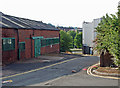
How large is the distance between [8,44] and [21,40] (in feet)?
9.25

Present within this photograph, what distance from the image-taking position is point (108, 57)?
19.0 meters

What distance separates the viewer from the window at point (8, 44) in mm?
21442

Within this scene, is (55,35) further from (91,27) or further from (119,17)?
(91,27)

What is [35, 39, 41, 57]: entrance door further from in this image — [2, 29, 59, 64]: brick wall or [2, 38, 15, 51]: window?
[2, 38, 15, 51]: window

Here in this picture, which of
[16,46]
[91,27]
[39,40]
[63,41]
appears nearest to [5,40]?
[16,46]

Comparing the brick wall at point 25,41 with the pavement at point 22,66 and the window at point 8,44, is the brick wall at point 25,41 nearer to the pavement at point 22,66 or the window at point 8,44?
the window at point 8,44

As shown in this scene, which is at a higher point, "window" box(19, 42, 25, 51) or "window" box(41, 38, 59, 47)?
"window" box(41, 38, 59, 47)

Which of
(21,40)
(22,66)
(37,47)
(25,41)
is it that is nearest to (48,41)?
(37,47)

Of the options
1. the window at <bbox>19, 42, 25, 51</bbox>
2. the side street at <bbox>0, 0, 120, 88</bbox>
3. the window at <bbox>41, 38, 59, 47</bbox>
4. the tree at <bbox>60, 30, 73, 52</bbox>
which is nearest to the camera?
the side street at <bbox>0, 0, 120, 88</bbox>

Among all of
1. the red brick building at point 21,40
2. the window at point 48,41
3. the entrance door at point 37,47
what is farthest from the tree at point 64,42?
the entrance door at point 37,47

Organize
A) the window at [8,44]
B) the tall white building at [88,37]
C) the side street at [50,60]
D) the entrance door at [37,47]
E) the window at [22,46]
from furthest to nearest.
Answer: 1. the tall white building at [88,37]
2. the entrance door at [37,47]
3. the window at [22,46]
4. the window at [8,44]
5. the side street at [50,60]

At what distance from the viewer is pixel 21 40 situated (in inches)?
974

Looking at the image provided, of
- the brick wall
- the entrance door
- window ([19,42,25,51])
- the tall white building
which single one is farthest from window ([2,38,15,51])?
the tall white building

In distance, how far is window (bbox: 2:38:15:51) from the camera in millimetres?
21442
